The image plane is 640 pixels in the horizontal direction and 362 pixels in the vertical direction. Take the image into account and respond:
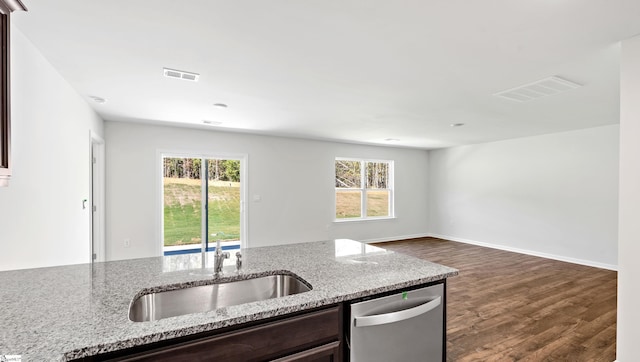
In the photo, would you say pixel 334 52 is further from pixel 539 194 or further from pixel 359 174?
pixel 539 194

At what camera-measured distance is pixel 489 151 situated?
6.57m

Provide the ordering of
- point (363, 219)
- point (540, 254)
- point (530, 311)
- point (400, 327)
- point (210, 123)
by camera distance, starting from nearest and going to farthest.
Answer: point (400, 327) < point (530, 311) < point (210, 123) < point (540, 254) < point (363, 219)

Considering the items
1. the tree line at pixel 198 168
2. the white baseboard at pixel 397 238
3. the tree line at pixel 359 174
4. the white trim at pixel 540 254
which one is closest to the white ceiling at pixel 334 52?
the tree line at pixel 198 168

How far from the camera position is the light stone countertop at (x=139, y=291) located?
0.93 meters

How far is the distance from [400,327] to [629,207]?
1.80 metres

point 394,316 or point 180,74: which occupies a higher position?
point 180,74

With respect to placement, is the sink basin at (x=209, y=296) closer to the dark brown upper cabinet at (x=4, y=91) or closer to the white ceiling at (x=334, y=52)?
the dark brown upper cabinet at (x=4, y=91)

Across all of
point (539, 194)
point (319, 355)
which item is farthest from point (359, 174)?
point (319, 355)

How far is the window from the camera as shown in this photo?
6871mm

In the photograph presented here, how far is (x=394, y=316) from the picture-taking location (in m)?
1.38

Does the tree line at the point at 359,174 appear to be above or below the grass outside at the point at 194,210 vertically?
above

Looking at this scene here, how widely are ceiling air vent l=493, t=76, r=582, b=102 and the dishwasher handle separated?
247 cm

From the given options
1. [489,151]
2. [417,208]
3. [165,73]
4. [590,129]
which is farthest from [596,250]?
[165,73]

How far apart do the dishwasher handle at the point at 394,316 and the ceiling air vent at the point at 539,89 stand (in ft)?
8.10
